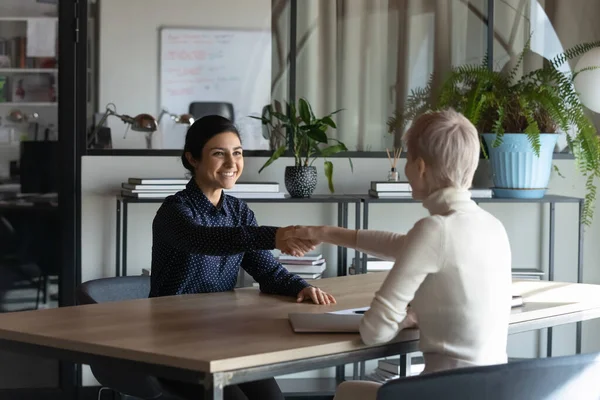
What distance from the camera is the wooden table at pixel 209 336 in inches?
76.4

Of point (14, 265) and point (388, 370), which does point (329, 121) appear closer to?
point (388, 370)

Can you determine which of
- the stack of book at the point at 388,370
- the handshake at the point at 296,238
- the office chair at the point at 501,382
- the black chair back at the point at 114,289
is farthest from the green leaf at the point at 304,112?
the office chair at the point at 501,382

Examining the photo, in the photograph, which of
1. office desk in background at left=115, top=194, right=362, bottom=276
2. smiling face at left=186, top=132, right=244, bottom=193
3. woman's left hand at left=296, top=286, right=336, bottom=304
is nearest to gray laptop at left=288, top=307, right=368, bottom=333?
woman's left hand at left=296, top=286, right=336, bottom=304

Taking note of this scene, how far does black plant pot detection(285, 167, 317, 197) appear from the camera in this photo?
4199 mm

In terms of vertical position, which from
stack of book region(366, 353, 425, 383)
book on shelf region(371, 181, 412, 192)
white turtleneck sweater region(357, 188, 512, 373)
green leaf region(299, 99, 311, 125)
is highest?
green leaf region(299, 99, 311, 125)

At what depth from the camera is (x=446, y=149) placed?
7.24 feet

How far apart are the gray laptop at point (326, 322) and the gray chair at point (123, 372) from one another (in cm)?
57

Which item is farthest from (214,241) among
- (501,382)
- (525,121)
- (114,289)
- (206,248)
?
(525,121)

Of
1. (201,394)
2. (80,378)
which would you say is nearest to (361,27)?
(80,378)

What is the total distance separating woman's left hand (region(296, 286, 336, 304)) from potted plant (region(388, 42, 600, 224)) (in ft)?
5.60

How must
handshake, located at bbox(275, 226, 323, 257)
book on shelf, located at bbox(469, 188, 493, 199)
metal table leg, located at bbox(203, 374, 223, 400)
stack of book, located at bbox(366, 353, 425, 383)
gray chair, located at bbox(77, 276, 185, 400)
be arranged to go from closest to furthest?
metal table leg, located at bbox(203, 374, 223, 400)
handshake, located at bbox(275, 226, 323, 257)
gray chair, located at bbox(77, 276, 185, 400)
stack of book, located at bbox(366, 353, 425, 383)
book on shelf, located at bbox(469, 188, 493, 199)

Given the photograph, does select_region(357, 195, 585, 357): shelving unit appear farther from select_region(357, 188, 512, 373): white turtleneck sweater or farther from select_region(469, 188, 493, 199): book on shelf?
select_region(357, 188, 512, 373): white turtleneck sweater

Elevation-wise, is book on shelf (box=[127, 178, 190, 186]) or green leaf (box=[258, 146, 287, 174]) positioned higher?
green leaf (box=[258, 146, 287, 174])

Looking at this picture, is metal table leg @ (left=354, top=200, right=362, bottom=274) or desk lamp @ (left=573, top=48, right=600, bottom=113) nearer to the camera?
metal table leg @ (left=354, top=200, right=362, bottom=274)
